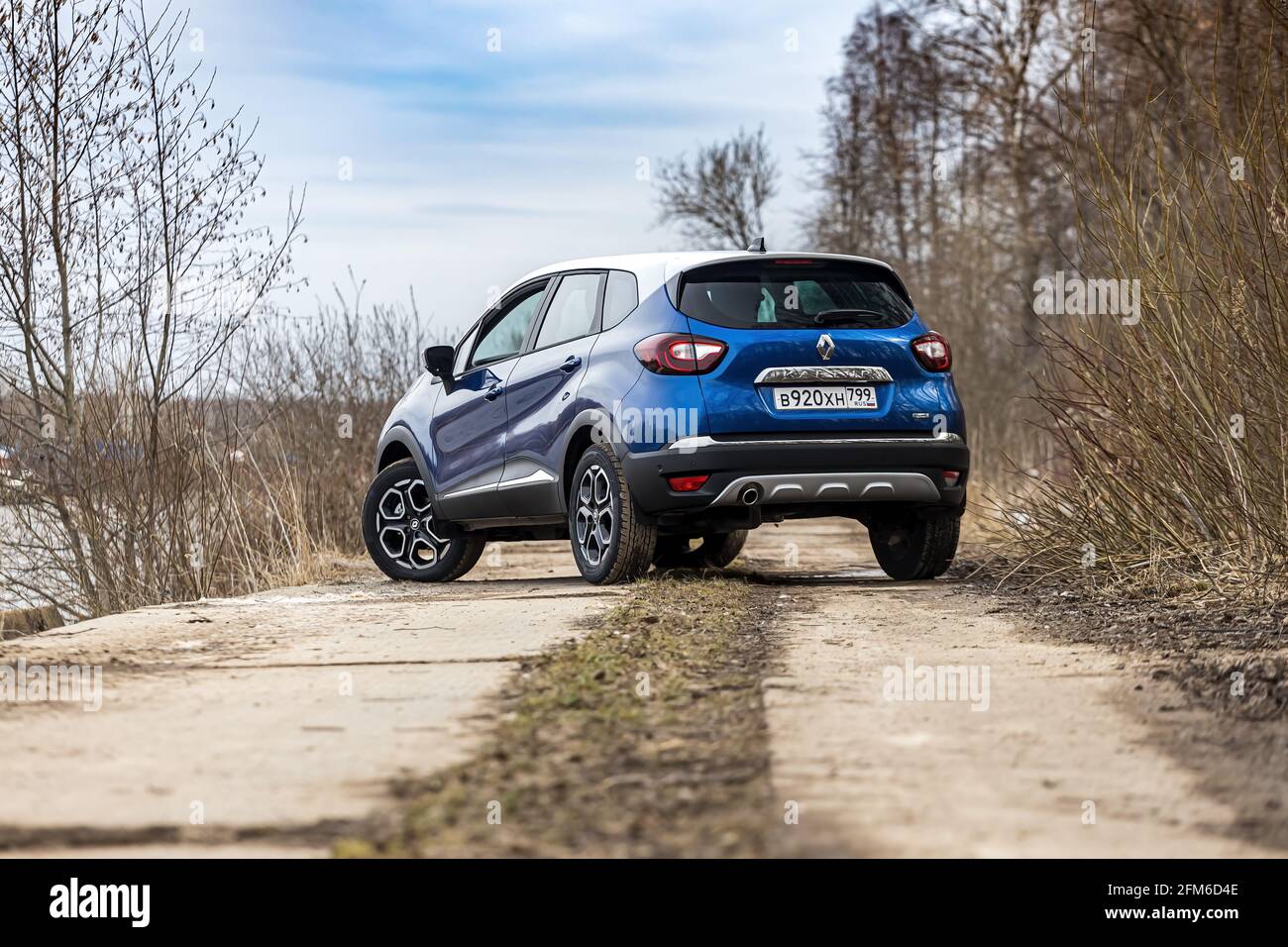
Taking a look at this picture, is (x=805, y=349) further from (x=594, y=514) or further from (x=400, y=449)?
(x=400, y=449)

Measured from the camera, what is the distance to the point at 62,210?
11188 mm

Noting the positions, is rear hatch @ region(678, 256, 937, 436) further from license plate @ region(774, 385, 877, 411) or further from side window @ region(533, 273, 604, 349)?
side window @ region(533, 273, 604, 349)

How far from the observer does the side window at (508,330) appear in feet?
32.4

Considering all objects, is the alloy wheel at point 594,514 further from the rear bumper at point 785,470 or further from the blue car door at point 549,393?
the rear bumper at point 785,470

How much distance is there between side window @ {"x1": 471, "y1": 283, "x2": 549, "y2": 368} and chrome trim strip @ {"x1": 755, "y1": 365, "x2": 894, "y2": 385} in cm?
214

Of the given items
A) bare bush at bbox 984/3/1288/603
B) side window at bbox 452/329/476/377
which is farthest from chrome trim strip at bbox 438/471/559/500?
bare bush at bbox 984/3/1288/603

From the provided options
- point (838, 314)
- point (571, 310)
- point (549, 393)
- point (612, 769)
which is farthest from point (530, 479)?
point (612, 769)

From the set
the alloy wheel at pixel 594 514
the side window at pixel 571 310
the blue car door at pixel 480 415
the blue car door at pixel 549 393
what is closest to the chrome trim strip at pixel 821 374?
the alloy wheel at pixel 594 514

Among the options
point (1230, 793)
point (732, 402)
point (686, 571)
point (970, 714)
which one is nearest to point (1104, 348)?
point (732, 402)

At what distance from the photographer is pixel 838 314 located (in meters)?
8.39

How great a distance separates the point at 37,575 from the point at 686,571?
4795 millimetres

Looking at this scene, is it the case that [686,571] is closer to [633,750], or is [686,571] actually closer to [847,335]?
[847,335]

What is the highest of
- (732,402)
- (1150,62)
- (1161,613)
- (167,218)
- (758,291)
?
(1150,62)

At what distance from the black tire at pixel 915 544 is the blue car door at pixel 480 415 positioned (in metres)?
2.20
